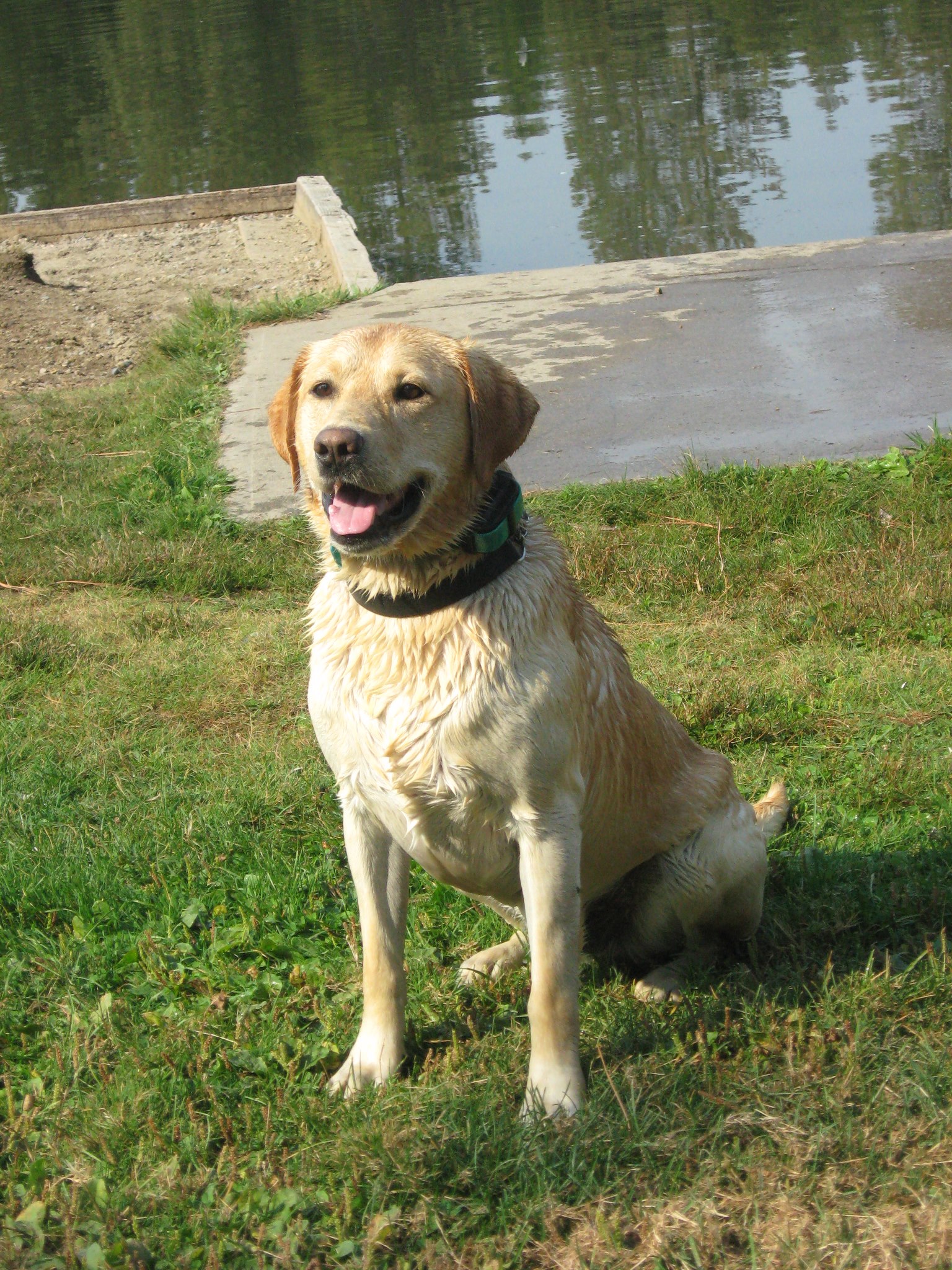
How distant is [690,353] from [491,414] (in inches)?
212

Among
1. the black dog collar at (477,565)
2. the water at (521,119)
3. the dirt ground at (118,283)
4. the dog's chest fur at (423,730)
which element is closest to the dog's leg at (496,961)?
the dog's chest fur at (423,730)

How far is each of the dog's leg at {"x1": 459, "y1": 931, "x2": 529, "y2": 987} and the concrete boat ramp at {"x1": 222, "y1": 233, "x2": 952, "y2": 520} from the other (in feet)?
11.6

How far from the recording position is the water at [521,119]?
14.3 m

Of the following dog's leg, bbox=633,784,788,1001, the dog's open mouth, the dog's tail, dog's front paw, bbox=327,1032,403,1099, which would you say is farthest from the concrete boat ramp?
dog's front paw, bbox=327,1032,403,1099

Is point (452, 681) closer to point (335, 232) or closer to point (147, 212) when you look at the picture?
point (335, 232)

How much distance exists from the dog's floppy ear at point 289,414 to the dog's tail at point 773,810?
1.83 m

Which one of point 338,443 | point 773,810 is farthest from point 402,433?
point 773,810

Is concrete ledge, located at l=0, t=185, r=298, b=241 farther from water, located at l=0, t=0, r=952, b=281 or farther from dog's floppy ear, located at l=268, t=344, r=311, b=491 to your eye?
dog's floppy ear, located at l=268, t=344, r=311, b=491

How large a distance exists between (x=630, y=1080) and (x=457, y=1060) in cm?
48

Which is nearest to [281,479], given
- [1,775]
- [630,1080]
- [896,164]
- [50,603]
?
[50,603]

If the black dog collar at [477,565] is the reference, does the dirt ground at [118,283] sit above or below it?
below

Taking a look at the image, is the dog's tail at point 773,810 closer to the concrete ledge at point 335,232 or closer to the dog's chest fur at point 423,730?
the dog's chest fur at point 423,730

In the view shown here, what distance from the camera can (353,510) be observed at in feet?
9.93

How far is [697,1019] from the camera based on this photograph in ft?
10.6
